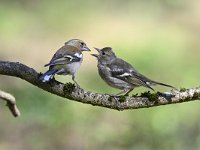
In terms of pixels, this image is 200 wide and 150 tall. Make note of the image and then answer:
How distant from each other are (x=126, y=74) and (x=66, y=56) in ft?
2.00

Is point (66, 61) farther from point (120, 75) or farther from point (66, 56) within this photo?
point (120, 75)

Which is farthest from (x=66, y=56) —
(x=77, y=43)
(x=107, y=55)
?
(x=77, y=43)

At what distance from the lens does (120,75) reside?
6.66 m

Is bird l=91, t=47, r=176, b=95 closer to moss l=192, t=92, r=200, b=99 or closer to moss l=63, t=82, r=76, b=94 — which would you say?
moss l=192, t=92, r=200, b=99

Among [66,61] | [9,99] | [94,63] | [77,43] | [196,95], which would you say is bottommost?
[9,99]

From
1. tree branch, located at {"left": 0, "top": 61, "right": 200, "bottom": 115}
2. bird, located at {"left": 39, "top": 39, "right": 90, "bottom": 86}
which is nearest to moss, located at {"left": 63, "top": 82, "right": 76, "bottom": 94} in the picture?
tree branch, located at {"left": 0, "top": 61, "right": 200, "bottom": 115}

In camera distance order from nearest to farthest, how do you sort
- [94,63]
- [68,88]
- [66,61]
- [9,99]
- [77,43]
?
[9,99], [68,88], [66,61], [77,43], [94,63]

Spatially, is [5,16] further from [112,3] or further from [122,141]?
[122,141]

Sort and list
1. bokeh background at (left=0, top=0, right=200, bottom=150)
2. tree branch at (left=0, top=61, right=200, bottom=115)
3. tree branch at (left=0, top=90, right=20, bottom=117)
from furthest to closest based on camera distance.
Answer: bokeh background at (left=0, top=0, right=200, bottom=150)
tree branch at (left=0, top=61, right=200, bottom=115)
tree branch at (left=0, top=90, right=20, bottom=117)

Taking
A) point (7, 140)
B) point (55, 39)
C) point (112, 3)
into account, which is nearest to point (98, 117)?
point (7, 140)

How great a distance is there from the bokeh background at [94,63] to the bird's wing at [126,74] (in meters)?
4.16

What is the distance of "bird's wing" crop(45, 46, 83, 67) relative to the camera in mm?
6485

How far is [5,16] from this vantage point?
1755 cm

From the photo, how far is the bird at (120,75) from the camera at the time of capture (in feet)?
21.5
